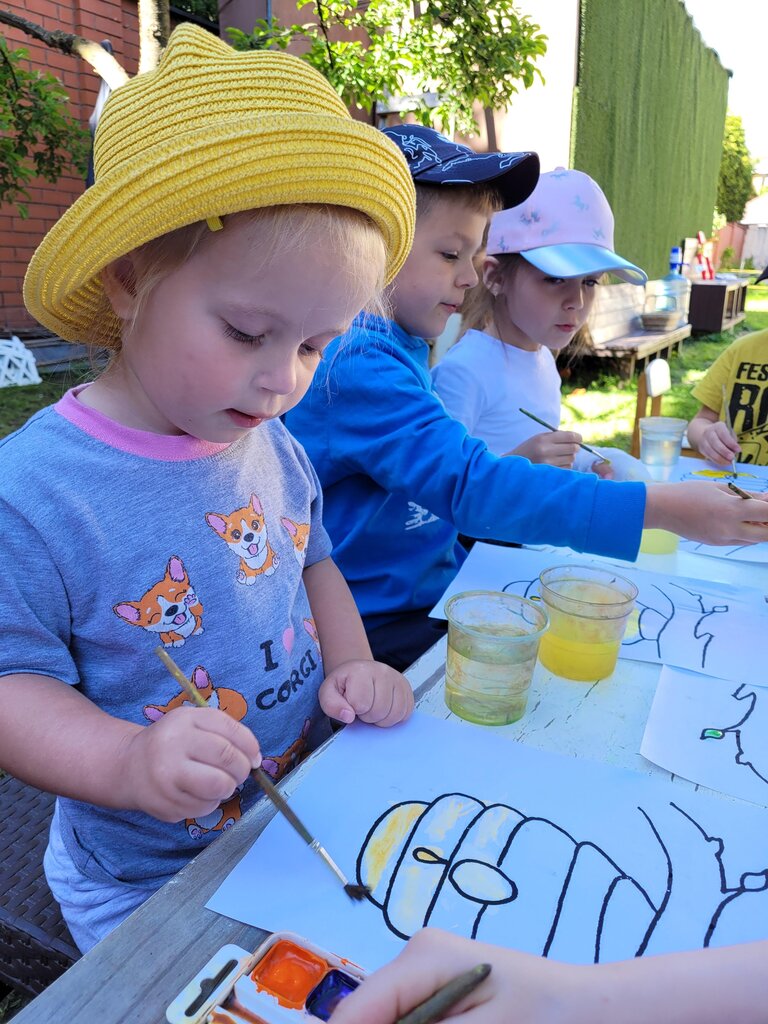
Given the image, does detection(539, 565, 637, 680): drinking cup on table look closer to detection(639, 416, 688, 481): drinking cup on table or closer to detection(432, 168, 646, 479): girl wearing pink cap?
detection(432, 168, 646, 479): girl wearing pink cap

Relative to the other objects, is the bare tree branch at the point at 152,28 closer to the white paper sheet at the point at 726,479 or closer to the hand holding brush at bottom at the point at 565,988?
the white paper sheet at the point at 726,479

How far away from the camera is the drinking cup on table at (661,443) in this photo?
1970 mm

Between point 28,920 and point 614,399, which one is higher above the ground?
point 28,920

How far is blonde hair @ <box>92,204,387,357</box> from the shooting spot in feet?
2.37

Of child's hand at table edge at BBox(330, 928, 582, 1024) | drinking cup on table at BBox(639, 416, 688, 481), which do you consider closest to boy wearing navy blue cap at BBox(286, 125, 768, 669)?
drinking cup on table at BBox(639, 416, 688, 481)

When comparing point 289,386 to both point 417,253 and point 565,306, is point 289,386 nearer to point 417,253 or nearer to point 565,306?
point 417,253

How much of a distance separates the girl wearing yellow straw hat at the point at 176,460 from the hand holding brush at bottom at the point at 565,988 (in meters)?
0.22

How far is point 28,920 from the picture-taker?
90 cm

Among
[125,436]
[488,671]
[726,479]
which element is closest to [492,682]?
[488,671]

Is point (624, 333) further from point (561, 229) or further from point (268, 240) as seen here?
point (268, 240)

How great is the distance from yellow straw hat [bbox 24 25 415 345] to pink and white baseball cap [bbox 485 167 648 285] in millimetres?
1150

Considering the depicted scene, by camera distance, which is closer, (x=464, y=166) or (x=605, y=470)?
(x=464, y=166)

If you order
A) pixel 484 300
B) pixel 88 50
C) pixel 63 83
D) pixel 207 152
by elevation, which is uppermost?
pixel 63 83

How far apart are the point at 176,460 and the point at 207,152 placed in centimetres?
36
